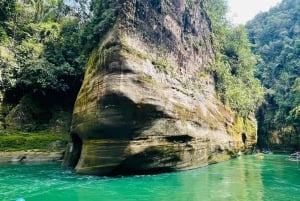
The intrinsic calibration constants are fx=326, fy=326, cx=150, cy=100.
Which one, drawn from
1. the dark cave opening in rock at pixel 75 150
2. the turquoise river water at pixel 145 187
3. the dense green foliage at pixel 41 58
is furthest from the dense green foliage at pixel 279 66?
the dark cave opening in rock at pixel 75 150

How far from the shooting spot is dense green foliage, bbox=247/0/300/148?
45000 mm

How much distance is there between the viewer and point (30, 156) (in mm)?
22234

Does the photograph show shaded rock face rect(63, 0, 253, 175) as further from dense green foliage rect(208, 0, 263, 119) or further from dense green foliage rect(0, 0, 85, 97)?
dense green foliage rect(0, 0, 85, 97)

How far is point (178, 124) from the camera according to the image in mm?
18188

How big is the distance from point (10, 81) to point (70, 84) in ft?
15.9

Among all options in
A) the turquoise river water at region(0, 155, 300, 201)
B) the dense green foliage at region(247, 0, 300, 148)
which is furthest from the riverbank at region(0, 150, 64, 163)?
the dense green foliage at region(247, 0, 300, 148)

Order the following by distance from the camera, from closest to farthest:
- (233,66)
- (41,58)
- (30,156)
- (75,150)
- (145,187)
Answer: (145,187) → (75,150) → (30,156) → (41,58) → (233,66)

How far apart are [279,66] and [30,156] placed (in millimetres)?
45651

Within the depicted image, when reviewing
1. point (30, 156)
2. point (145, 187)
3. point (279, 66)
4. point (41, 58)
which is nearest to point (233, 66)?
point (41, 58)

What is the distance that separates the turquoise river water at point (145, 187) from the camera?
11902mm

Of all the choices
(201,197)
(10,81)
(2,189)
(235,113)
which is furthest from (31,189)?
(235,113)

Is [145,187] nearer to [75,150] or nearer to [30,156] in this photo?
[75,150]

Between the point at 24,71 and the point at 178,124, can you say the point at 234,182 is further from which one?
the point at 24,71

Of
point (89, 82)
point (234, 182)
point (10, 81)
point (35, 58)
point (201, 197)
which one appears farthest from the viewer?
point (35, 58)
